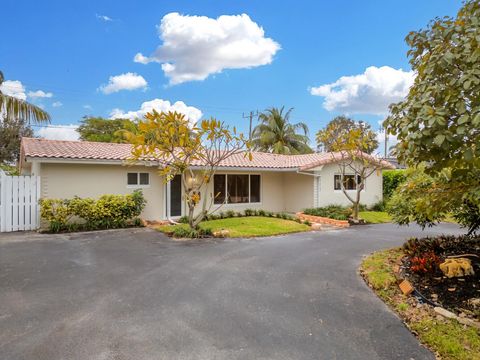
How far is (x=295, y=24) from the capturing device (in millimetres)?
14578

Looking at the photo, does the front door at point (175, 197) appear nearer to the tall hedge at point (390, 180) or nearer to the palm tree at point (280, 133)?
the tall hedge at point (390, 180)

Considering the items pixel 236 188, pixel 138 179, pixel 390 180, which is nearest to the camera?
pixel 138 179

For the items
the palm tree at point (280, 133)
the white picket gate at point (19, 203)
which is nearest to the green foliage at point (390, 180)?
the palm tree at point (280, 133)

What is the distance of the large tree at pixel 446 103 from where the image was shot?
3213 millimetres

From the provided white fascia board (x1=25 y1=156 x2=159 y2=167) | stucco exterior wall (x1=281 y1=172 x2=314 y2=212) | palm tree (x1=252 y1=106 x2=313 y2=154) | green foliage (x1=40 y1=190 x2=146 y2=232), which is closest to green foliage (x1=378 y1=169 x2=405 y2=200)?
stucco exterior wall (x1=281 y1=172 x2=314 y2=212)

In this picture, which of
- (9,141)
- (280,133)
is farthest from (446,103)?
(9,141)

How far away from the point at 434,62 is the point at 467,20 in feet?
2.91

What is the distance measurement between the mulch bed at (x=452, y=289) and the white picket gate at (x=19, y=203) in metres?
12.4

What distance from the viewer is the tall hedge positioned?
64.0 feet

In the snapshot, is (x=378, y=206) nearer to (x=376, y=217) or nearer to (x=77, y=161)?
(x=376, y=217)

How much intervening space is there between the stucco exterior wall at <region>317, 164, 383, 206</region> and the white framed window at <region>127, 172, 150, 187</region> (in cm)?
915

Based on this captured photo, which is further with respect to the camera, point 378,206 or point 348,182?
point 348,182

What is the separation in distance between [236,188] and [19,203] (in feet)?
31.6

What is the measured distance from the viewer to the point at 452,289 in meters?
5.19
